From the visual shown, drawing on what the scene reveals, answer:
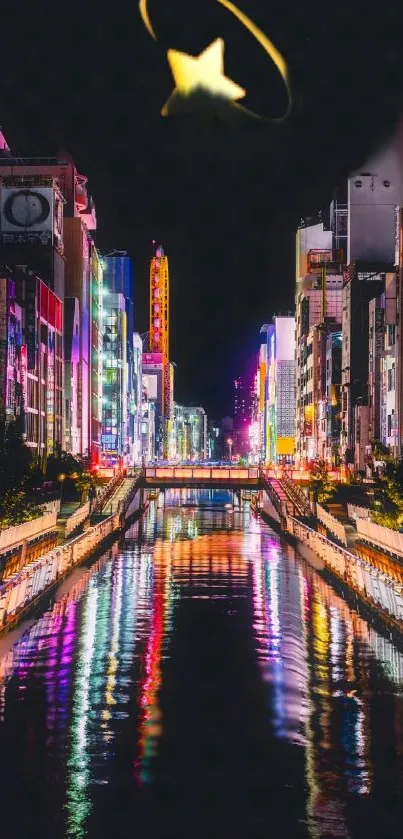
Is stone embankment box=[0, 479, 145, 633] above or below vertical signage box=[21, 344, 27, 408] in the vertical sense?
below

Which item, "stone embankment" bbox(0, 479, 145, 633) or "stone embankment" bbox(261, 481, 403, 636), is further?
"stone embankment" bbox(261, 481, 403, 636)

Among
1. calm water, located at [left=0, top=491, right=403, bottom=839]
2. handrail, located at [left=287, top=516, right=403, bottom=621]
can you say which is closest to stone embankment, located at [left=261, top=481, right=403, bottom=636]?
handrail, located at [left=287, top=516, right=403, bottom=621]

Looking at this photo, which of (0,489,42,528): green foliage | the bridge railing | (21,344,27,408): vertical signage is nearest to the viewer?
(0,489,42,528): green foliage

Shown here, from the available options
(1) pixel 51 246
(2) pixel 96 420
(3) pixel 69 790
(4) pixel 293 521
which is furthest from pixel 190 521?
(2) pixel 96 420

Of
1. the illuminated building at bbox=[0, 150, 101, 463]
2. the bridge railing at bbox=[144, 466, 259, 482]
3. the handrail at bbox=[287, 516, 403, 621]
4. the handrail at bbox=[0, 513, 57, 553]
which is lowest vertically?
the handrail at bbox=[287, 516, 403, 621]

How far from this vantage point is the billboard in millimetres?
155125

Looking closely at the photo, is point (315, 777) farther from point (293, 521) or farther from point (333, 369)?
point (333, 369)

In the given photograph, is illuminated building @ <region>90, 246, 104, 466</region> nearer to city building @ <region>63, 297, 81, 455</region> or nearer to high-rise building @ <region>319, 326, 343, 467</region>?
city building @ <region>63, 297, 81, 455</region>

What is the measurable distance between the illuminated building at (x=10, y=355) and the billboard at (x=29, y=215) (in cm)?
3838

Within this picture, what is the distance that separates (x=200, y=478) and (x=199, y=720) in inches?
3719

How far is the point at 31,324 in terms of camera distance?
124375 millimetres

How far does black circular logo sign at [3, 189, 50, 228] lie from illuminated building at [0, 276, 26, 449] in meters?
39.6

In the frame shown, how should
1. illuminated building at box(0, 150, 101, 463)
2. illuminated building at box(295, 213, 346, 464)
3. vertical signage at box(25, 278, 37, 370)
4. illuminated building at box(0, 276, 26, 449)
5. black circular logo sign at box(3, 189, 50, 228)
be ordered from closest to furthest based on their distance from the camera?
illuminated building at box(0, 276, 26, 449) → vertical signage at box(25, 278, 37, 370) → illuminated building at box(0, 150, 101, 463) → black circular logo sign at box(3, 189, 50, 228) → illuminated building at box(295, 213, 346, 464)

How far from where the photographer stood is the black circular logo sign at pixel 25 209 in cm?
15575
